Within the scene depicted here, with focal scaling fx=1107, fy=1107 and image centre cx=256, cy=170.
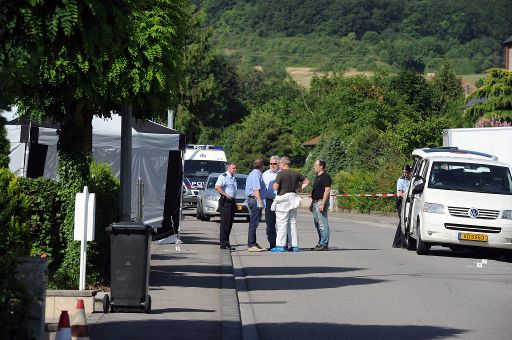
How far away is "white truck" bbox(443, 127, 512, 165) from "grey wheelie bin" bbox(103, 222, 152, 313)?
1718 centimetres

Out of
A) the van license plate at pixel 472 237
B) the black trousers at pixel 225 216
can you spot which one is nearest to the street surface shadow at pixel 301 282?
the van license plate at pixel 472 237

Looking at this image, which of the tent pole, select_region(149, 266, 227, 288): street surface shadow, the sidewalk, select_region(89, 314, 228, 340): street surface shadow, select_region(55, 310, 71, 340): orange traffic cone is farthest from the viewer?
select_region(149, 266, 227, 288): street surface shadow

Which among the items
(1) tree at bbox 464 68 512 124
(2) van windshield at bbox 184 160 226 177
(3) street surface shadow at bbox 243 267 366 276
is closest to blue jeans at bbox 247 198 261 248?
(3) street surface shadow at bbox 243 267 366 276

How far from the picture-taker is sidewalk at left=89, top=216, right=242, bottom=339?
1096cm

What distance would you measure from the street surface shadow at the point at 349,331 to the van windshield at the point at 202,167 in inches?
1343

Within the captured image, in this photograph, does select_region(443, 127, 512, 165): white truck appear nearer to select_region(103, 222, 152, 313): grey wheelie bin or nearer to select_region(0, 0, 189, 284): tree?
select_region(0, 0, 189, 284): tree

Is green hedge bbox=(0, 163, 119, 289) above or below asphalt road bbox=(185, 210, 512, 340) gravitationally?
above

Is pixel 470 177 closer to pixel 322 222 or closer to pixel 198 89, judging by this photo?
pixel 322 222

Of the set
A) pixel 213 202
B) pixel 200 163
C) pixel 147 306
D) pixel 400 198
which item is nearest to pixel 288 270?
pixel 147 306

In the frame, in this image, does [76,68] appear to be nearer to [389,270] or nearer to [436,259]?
[389,270]

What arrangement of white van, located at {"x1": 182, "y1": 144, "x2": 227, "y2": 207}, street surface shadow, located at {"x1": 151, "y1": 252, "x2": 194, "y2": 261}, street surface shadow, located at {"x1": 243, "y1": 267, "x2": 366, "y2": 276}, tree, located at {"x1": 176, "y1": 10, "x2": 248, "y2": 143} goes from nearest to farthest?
street surface shadow, located at {"x1": 243, "y1": 267, "x2": 366, "y2": 276}, street surface shadow, located at {"x1": 151, "y1": 252, "x2": 194, "y2": 261}, white van, located at {"x1": 182, "y1": 144, "x2": 227, "y2": 207}, tree, located at {"x1": 176, "y1": 10, "x2": 248, "y2": 143}

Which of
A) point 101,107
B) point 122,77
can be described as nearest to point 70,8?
point 122,77

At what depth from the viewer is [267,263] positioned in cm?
2027

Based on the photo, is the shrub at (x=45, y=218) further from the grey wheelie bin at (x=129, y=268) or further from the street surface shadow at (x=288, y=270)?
the street surface shadow at (x=288, y=270)
